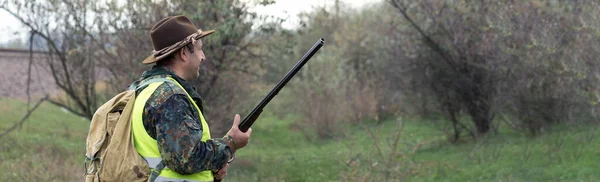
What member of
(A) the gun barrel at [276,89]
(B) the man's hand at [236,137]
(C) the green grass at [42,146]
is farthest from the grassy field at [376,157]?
(B) the man's hand at [236,137]

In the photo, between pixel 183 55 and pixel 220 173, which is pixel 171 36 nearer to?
pixel 183 55

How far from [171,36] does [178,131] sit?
1.82 ft

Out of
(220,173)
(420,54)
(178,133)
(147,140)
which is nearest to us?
(178,133)

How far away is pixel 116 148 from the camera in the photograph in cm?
368

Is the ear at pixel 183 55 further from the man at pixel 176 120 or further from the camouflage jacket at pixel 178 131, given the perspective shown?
the camouflage jacket at pixel 178 131

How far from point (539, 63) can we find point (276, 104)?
12810 mm

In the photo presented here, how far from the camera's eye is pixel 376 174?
11641 millimetres

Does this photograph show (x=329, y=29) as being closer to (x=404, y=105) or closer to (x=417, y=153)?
(x=404, y=105)

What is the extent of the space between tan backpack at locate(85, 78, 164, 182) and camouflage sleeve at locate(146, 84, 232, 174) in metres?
0.15

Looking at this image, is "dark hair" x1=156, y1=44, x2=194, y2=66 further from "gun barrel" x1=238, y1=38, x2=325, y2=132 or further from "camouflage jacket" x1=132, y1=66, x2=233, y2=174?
"gun barrel" x1=238, y1=38, x2=325, y2=132

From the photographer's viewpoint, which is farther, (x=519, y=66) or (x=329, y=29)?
(x=329, y=29)

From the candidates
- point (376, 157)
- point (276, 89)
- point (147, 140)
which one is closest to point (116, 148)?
point (147, 140)

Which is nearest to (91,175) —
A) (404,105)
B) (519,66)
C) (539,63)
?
(539,63)

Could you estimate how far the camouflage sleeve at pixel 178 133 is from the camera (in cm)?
349
